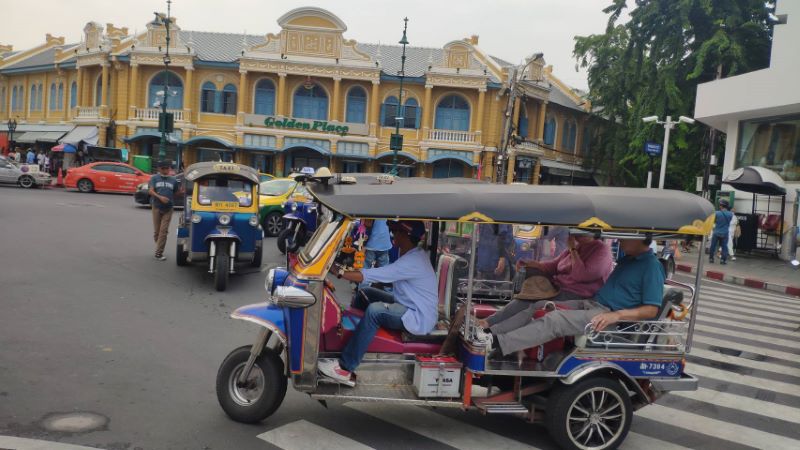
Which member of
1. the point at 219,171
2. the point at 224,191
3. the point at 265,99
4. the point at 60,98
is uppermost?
the point at 265,99

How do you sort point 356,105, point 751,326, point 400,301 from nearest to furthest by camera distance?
point 400,301
point 751,326
point 356,105

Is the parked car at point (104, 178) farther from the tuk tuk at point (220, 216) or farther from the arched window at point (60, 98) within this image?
the tuk tuk at point (220, 216)

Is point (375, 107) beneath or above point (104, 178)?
above

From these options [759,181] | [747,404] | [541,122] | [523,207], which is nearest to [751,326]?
[747,404]

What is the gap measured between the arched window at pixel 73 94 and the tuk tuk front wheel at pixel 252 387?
43.4 m

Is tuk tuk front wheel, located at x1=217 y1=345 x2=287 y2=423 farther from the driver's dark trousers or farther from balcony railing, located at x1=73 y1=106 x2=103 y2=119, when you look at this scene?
balcony railing, located at x1=73 y1=106 x2=103 y2=119

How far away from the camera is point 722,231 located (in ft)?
61.8

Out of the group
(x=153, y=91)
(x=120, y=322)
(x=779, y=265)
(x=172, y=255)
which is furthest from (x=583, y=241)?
(x=153, y=91)

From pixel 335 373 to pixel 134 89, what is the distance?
124 ft

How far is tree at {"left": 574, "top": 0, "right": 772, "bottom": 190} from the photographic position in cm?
2811

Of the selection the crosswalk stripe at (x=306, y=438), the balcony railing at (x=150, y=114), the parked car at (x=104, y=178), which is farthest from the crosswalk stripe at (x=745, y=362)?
the balcony railing at (x=150, y=114)

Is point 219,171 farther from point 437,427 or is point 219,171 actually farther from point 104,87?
point 104,87

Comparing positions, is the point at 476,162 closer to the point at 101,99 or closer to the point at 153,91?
the point at 153,91

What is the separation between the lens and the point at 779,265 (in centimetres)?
1977
